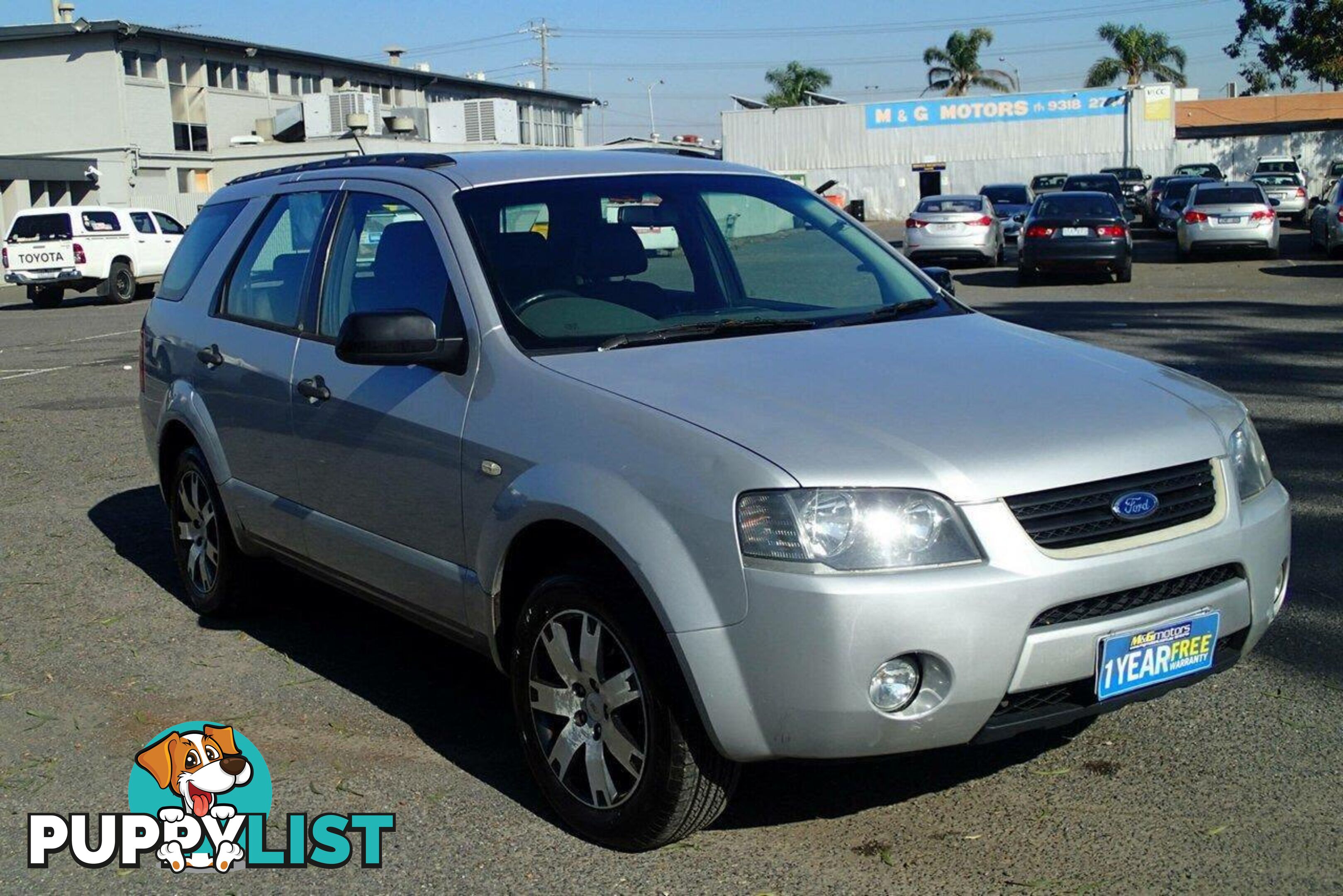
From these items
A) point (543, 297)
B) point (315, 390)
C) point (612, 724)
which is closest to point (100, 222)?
point (315, 390)

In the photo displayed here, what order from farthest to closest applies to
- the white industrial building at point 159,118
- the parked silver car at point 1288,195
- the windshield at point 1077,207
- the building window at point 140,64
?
the building window at point 140,64 < the white industrial building at point 159,118 < the parked silver car at point 1288,195 < the windshield at point 1077,207

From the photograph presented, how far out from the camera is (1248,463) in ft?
13.2

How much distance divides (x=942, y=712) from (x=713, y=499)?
72cm

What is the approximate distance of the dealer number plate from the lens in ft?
11.5

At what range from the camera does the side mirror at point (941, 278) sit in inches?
210

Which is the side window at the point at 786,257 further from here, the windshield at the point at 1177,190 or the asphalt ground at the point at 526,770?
the windshield at the point at 1177,190

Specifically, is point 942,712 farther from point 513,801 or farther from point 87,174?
point 87,174

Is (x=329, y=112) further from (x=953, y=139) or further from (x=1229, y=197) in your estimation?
(x=1229, y=197)

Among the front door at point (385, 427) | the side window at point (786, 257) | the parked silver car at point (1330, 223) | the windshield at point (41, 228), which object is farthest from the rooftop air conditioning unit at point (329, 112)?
the front door at point (385, 427)

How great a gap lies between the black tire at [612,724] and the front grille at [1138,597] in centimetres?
88

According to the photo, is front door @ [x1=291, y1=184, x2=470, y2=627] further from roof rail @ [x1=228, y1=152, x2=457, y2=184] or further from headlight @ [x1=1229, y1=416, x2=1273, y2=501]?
headlight @ [x1=1229, y1=416, x2=1273, y2=501]

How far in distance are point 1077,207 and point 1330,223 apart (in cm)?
528

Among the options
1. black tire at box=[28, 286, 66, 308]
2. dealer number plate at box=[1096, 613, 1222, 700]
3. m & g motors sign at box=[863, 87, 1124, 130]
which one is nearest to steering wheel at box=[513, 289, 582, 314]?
dealer number plate at box=[1096, 613, 1222, 700]

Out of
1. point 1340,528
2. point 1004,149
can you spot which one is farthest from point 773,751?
point 1004,149
